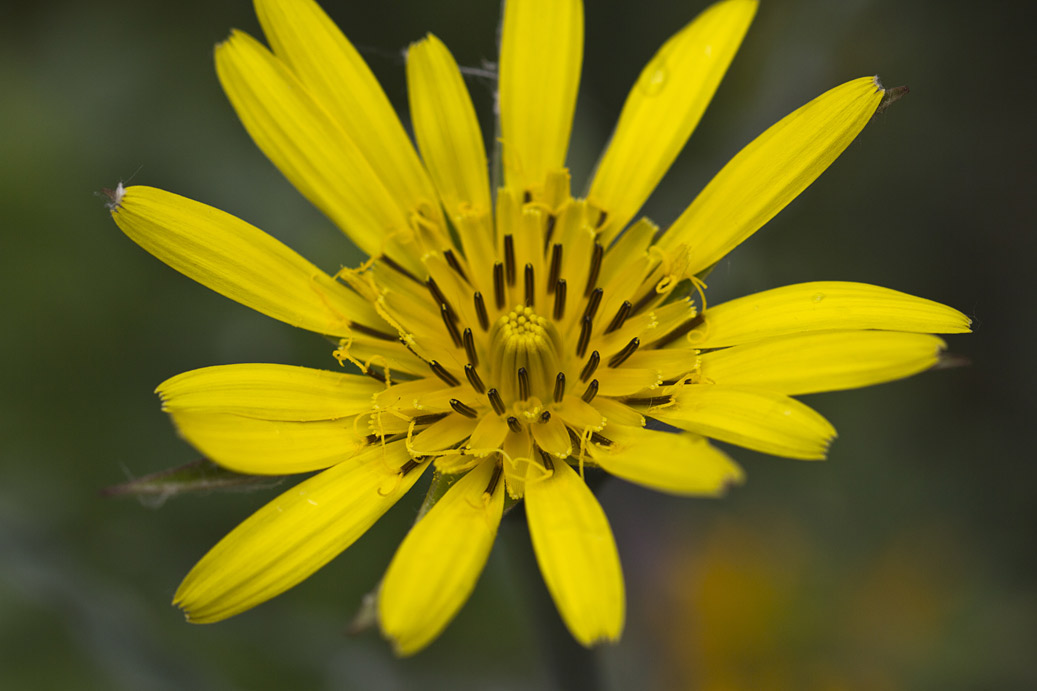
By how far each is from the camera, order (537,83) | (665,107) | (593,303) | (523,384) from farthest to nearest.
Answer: (537,83)
(665,107)
(593,303)
(523,384)

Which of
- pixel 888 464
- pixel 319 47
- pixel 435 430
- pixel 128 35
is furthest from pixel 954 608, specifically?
pixel 128 35

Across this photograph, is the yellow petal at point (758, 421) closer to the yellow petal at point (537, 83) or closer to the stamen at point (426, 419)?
the stamen at point (426, 419)

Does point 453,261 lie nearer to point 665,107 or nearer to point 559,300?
point 559,300

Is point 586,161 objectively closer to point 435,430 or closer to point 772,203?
point 772,203

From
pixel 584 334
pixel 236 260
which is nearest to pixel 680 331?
pixel 584 334

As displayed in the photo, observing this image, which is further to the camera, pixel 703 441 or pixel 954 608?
pixel 954 608

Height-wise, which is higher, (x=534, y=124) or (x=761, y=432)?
(x=534, y=124)
